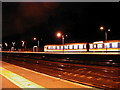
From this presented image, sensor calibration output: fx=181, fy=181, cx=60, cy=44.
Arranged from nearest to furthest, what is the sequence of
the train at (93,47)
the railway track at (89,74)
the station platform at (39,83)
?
1. the station platform at (39,83)
2. the railway track at (89,74)
3. the train at (93,47)

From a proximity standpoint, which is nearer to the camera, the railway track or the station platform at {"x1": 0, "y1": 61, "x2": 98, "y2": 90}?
the station platform at {"x1": 0, "y1": 61, "x2": 98, "y2": 90}

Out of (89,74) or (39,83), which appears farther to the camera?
(89,74)

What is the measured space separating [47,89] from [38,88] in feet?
1.69

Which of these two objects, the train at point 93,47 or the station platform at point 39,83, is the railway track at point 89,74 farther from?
the train at point 93,47

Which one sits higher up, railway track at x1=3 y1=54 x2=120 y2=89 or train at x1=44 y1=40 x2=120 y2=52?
train at x1=44 y1=40 x2=120 y2=52

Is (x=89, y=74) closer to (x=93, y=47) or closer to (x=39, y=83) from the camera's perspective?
(x=39, y=83)

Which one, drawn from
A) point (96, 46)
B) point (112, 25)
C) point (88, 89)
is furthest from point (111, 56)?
point (112, 25)

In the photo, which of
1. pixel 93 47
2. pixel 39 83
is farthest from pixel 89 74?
pixel 93 47

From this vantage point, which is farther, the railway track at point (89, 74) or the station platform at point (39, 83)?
the railway track at point (89, 74)

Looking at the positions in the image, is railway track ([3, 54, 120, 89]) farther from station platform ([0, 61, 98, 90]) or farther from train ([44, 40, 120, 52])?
train ([44, 40, 120, 52])

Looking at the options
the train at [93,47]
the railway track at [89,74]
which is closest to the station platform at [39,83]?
the railway track at [89,74]

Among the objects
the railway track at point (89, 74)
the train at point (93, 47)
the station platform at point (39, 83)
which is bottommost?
the railway track at point (89, 74)

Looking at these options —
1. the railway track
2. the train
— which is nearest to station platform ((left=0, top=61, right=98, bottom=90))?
the railway track

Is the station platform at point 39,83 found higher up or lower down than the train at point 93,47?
lower down
